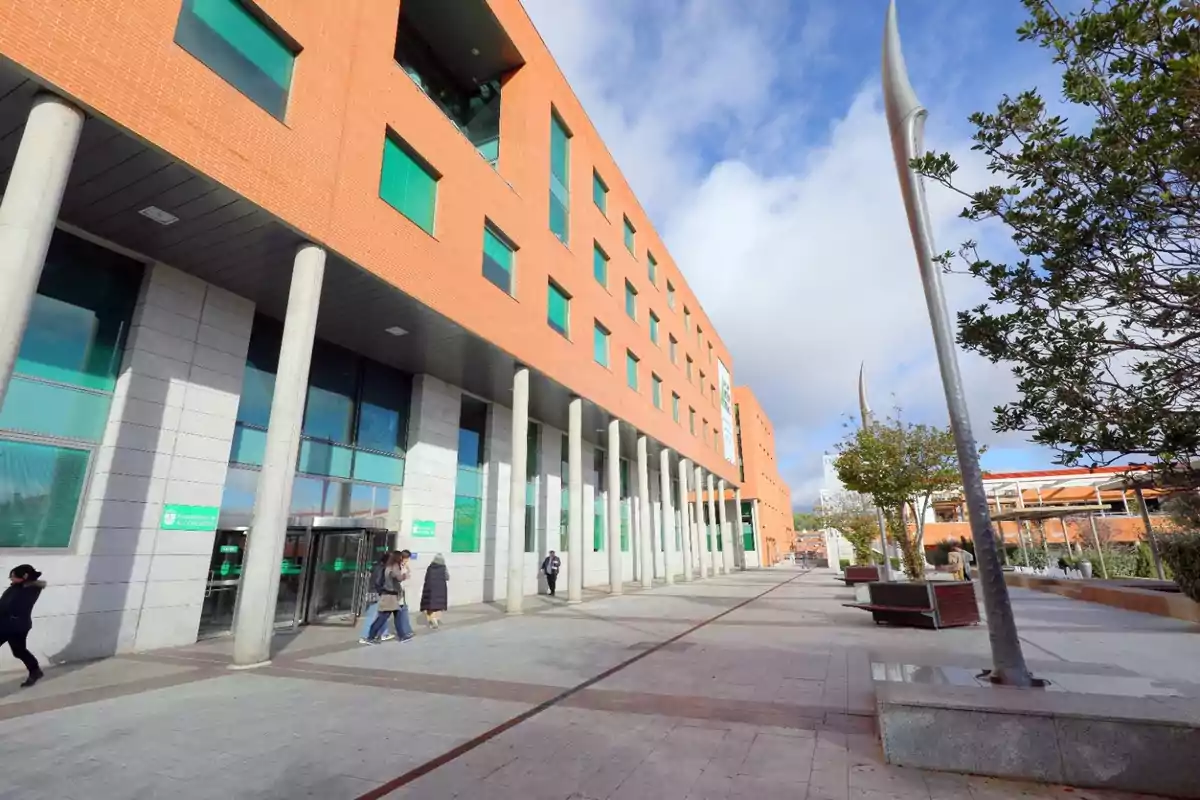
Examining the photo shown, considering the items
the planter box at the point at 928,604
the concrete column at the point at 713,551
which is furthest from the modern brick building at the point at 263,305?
the concrete column at the point at 713,551

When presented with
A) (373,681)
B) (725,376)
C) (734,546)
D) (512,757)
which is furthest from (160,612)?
(734,546)

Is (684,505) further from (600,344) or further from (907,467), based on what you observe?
(907,467)

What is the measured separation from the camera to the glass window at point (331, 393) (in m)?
13.0

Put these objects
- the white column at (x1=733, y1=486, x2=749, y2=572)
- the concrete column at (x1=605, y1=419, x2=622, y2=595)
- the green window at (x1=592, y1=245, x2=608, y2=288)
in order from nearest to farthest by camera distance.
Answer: the concrete column at (x1=605, y1=419, x2=622, y2=595) → the green window at (x1=592, y1=245, x2=608, y2=288) → the white column at (x1=733, y1=486, x2=749, y2=572)

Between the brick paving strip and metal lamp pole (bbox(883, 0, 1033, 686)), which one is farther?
metal lamp pole (bbox(883, 0, 1033, 686))

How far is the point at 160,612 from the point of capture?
30.6 ft

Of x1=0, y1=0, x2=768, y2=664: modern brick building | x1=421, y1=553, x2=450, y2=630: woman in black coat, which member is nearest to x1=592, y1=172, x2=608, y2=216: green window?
x1=0, y1=0, x2=768, y2=664: modern brick building

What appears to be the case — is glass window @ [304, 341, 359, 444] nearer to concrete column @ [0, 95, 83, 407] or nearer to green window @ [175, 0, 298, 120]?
green window @ [175, 0, 298, 120]

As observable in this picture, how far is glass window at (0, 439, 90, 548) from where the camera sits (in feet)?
25.9

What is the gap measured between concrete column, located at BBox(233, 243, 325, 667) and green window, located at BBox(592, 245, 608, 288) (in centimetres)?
1343

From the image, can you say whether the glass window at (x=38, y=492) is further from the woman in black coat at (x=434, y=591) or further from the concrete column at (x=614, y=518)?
the concrete column at (x=614, y=518)

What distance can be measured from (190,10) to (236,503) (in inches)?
319

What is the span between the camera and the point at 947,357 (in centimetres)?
611

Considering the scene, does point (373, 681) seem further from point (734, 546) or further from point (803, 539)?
point (803, 539)
